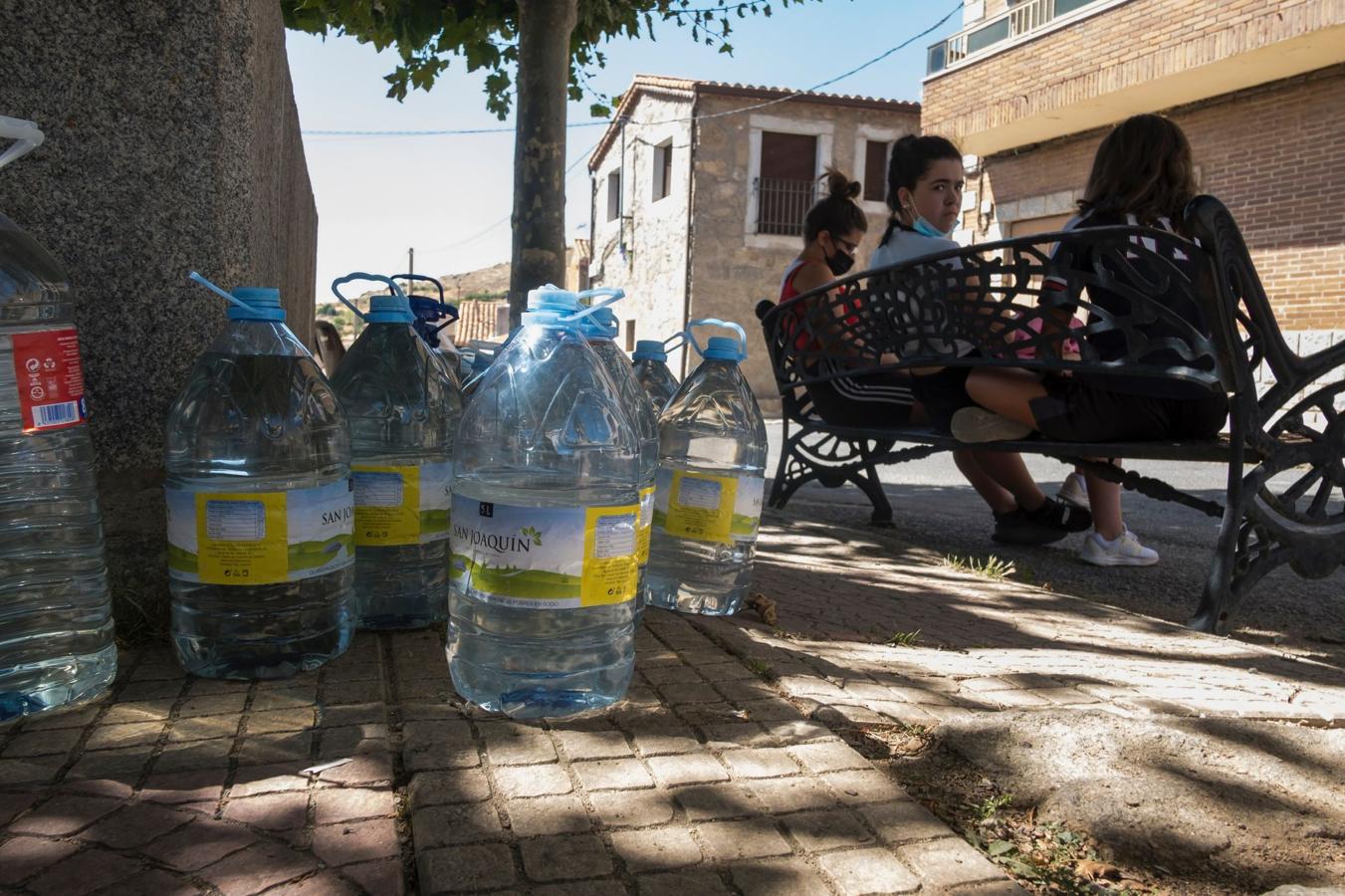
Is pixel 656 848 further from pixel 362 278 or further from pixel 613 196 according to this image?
pixel 613 196

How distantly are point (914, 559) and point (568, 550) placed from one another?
263 cm

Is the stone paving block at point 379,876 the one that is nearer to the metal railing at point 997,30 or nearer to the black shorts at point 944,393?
the black shorts at point 944,393

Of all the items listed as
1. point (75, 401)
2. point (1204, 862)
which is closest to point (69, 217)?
point (75, 401)

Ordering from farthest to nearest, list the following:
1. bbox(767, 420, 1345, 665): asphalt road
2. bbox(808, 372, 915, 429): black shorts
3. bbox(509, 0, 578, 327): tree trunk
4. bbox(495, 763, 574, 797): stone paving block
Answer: bbox(509, 0, 578, 327): tree trunk
bbox(808, 372, 915, 429): black shorts
bbox(767, 420, 1345, 665): asphalt road
bbox(495, 763, 574, 797): stone paving block

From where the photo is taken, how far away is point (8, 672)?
1.99 m

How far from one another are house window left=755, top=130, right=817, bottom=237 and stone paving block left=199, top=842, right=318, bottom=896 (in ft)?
76.5

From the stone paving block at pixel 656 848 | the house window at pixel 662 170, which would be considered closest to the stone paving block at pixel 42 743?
the stone paving block at pixel 656 848

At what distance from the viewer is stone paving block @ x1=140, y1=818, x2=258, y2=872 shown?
1421mm

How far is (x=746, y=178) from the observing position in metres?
23.5

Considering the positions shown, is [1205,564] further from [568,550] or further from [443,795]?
[443,795]

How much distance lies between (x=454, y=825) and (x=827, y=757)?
70 centimetres

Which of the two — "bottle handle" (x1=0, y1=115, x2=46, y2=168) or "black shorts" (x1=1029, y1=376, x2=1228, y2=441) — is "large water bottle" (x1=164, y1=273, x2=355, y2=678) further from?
"black shorts" (x1=1029, y1=376, x2=1228, y2=441)

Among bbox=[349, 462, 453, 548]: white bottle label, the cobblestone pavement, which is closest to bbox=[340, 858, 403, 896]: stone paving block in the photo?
the cobblestone pavement

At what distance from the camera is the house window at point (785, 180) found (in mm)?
23906
